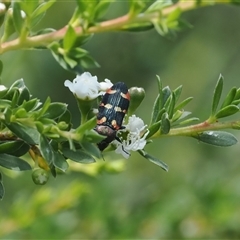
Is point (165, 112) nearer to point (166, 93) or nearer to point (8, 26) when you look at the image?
point (166, 93)

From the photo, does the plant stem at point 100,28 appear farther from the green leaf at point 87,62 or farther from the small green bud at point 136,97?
the small green bud at point 136,97

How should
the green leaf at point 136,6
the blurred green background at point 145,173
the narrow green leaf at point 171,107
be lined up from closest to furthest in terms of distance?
the green leaf at point 136,6 → the narrow green leaf at point 171,107 → the blurred green background at point 145,173

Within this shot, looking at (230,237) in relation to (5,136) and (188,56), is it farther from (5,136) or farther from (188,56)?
(188,56)

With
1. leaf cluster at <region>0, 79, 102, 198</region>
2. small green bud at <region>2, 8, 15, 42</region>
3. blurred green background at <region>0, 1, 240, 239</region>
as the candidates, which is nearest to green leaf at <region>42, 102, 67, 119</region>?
leaf cluster at <region>0, 79, 102, 198</region>

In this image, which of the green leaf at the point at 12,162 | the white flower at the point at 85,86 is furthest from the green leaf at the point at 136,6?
the green leaf at the point at 12,162

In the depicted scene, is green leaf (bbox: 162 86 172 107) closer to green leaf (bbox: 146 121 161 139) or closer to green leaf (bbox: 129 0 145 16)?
green leaf (bbox: 146 121 161 139)

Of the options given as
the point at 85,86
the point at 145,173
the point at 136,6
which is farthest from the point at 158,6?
the point at 145,173
